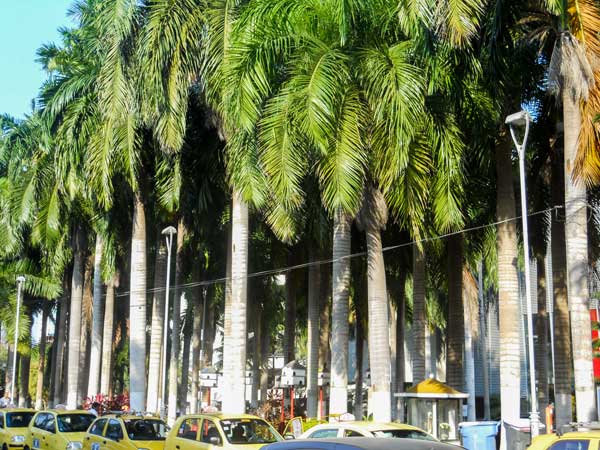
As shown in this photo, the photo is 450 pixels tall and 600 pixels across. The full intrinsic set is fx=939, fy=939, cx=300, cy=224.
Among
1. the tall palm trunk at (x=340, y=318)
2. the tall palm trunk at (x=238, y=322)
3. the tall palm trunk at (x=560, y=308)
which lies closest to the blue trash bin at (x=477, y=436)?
the tall palm trunk at (x=560, y=308)

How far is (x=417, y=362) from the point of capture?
98.2ft

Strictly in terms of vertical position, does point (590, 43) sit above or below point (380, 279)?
above

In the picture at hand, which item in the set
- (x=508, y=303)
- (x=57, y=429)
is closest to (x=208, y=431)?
(x=57, y=429)

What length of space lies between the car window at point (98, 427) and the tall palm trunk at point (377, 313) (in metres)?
7.13

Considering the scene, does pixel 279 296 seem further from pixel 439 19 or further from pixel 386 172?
pixel 439 19

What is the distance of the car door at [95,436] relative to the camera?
20.6m

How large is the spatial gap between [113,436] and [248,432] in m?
3.97

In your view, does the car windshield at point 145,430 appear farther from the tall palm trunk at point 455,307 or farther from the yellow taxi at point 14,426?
the tall palm trunk at point 455,307

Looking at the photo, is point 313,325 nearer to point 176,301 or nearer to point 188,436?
point 176,301

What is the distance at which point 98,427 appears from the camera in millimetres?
21141

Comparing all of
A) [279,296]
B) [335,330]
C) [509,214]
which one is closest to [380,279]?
[335,330]

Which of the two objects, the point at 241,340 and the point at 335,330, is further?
the point at 241,340

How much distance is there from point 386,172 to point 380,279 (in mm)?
3384

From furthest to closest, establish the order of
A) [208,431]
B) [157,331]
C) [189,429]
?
[157,331] → [189,429] → [208,431]
